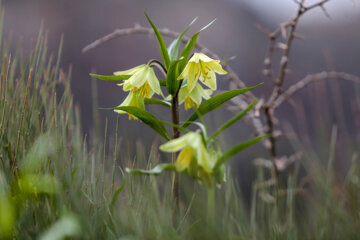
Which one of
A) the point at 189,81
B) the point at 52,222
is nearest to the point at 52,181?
the point at 52,222

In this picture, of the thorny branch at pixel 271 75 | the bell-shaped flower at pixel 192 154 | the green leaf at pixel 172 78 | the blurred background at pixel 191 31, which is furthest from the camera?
the blurred background at pixel 191 31

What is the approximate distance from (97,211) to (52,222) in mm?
71

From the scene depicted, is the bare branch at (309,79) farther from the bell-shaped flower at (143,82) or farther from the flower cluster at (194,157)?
the flower cluster at (194,157)

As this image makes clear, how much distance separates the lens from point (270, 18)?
3.99 meters

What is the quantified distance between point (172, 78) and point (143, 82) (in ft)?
0.18

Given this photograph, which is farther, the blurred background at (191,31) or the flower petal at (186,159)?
the blurred background at (191,31)

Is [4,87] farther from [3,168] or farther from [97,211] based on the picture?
[97,211]

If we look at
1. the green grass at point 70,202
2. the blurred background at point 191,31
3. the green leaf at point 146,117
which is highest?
the blurred background at point 191,31

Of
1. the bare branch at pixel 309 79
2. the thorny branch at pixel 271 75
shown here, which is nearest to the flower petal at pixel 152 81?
the thorny branch at pixel 271 75

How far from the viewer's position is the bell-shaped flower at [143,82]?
66cm

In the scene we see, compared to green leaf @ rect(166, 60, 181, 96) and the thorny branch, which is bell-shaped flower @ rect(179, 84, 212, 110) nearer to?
green leaf @ rect(166, 60, 181, 96)

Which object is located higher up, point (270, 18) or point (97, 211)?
point (270, 18)

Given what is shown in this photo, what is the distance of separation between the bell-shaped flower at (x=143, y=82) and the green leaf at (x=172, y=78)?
3cm

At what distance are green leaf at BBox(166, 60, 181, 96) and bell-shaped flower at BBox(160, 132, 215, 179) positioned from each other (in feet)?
0.46
